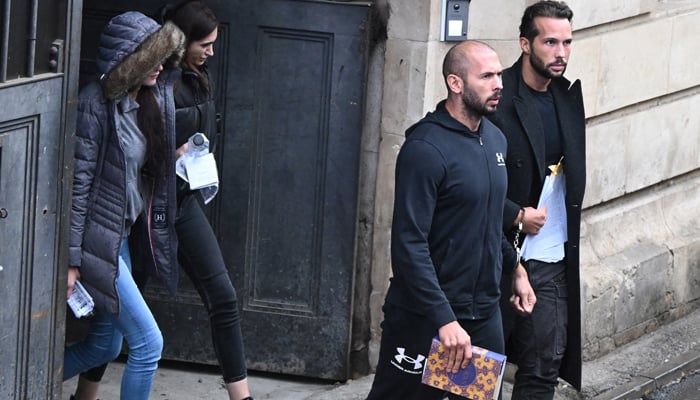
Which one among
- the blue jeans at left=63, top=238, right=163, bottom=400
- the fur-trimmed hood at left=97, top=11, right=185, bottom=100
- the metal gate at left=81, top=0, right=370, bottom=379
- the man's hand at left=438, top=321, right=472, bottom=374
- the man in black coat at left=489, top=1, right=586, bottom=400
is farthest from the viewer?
the metal gate at left=81, top=0, right=370, bottom=379

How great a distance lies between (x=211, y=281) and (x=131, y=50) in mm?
1169

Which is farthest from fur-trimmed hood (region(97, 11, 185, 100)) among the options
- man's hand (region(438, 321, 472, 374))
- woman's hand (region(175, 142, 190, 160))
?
man's hand (region(438, 321, 472, 374))

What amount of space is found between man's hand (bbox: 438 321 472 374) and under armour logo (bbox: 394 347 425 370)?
0.62ft

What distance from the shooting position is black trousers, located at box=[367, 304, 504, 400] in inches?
217

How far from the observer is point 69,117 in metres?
5.59

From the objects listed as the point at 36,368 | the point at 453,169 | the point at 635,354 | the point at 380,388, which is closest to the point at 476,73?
the point at 453,169

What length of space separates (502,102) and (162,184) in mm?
1440

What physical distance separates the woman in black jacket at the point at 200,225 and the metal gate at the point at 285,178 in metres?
0.68

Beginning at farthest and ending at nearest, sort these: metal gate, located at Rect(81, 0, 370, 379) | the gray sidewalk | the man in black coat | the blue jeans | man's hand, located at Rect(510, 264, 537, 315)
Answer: the gray sidewalk → metal gate, located at Rect(81, 0, 370, 379) → the man in black coat → man's hand, located at Rect(510, 264, 537, 315) → the blue jeans

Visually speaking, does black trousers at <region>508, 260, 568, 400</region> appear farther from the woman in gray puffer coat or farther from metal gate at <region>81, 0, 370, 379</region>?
the woman in gray puffer coat

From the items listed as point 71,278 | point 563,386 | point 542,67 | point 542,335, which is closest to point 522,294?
point 542,335

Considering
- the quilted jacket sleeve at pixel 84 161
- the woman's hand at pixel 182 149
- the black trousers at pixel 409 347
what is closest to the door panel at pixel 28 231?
the quilted jacket sleeve at pixel 84 161

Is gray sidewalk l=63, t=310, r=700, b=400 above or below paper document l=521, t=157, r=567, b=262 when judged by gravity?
below

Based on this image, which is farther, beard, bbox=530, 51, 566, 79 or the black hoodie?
beard, bbox=530, 51, 566, 79
